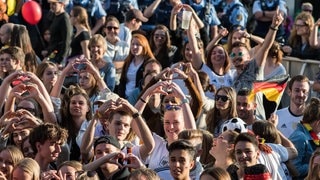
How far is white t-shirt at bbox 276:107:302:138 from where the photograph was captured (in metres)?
12.8

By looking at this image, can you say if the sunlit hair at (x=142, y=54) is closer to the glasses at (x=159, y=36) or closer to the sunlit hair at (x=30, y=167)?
the glasses at (x=159, y=36)

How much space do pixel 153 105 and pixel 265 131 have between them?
1624mm

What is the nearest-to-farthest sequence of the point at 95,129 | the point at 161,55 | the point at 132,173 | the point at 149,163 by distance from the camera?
the point at 132,173 < the point at 149,163 < the point at 95,129 < the point at 161,55

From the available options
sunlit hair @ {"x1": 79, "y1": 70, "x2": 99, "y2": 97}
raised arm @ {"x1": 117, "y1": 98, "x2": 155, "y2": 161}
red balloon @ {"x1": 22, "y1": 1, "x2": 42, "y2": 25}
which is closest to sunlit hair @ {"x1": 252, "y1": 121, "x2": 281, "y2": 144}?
raised arm @ {"x1": 117, "y1": 98, "x2": 155, "y2": 161}

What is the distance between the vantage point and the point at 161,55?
1591 cm

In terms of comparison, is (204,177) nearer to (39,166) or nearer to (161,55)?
(39,166)

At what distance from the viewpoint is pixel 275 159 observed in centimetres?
1110

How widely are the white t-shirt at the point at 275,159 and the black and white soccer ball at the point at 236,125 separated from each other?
0.33 meters

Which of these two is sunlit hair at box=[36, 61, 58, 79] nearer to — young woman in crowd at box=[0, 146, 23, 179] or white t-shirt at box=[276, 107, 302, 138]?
white t-shirt at box=[276, 107, 302, 138]

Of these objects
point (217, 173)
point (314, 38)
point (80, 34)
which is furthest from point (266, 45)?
point (217, 173)

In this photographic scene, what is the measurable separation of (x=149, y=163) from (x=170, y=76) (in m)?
1.47

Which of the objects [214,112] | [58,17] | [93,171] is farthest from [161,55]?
[93,171]

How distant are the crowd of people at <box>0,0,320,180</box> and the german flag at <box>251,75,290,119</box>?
0.13 feet

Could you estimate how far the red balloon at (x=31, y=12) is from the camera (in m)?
16.8
